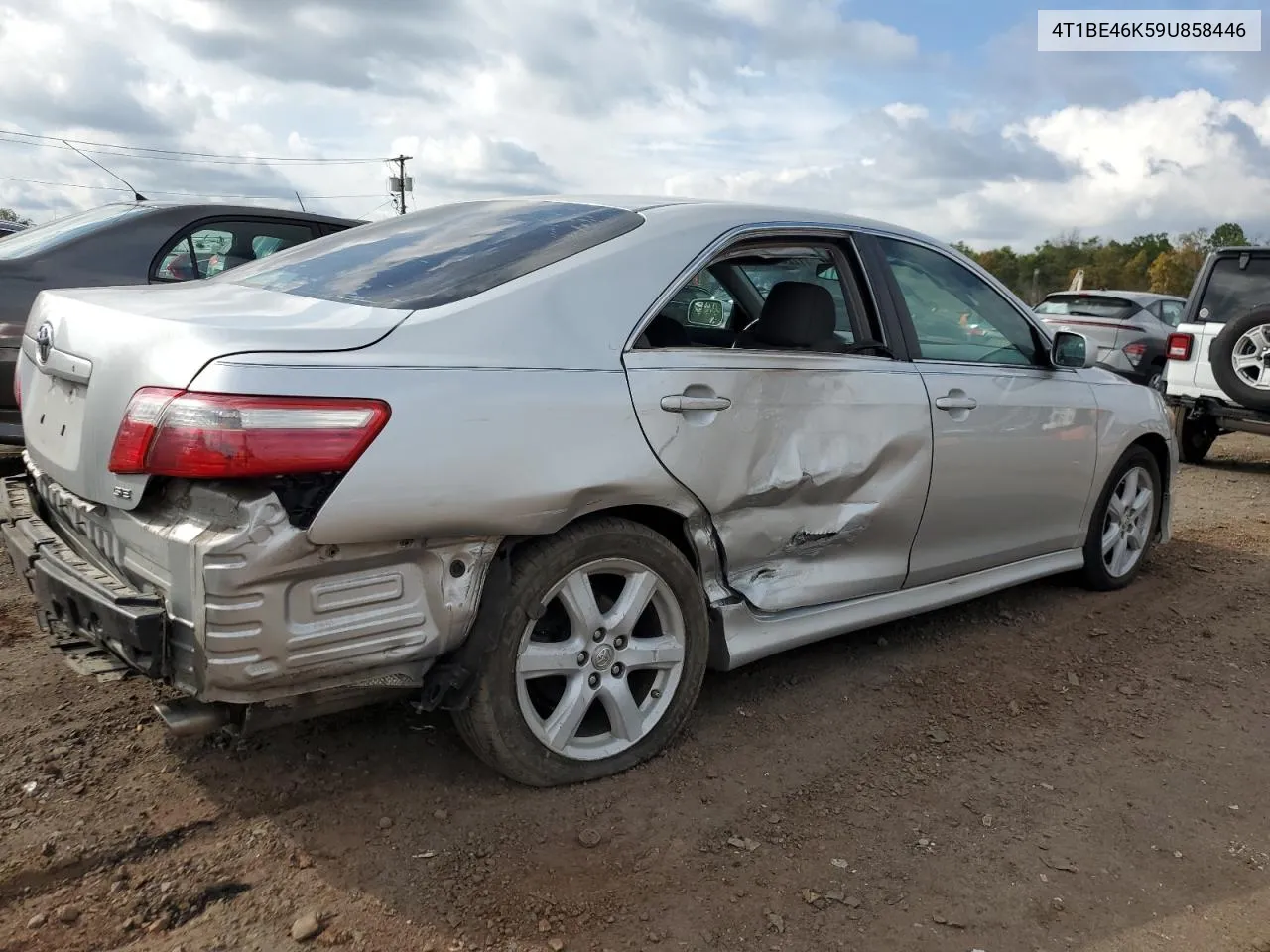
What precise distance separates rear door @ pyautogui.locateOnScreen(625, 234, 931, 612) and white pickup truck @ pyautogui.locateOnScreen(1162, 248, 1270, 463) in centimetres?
498

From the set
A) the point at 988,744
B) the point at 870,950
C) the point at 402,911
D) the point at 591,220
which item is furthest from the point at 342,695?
the point at 988,744

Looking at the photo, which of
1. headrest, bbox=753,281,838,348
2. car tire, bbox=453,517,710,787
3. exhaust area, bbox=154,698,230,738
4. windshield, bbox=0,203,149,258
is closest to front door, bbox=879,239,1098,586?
headrest, bbox=753,281,838,348

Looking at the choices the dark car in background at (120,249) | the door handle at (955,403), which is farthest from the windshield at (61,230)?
the door handle at (955,403)

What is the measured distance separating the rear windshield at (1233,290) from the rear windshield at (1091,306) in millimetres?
3904

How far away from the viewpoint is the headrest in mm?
3273

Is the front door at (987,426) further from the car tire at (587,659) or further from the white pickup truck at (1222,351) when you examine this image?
the white pickup truck at (1222,351)

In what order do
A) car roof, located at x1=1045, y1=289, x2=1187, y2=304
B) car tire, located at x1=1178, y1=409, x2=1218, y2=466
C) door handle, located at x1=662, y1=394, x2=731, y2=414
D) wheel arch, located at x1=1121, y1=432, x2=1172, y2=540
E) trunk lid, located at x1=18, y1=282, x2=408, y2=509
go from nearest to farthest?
1. trunk lid, located at x1=18, y1=282, x2=408, y2=509
2. door handle, located at x1=662, y1=394, x2=731, y2=414
3. wheel arch, located at x1=1121, y1=432, x2=1172, y2=540
4. car tire, located at x1=1178, y1=409, x2=1218, y2=466
5. car roof, located at x1=1045, y1=289, x2=1187, y2=304

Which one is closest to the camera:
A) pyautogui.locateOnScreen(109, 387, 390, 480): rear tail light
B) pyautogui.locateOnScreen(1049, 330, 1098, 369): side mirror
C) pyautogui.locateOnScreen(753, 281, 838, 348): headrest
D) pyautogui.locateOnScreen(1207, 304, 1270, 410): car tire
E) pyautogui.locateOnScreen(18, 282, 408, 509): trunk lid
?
pyautogui.locateOnScreen(109, 387, 390, 480): rear tail light

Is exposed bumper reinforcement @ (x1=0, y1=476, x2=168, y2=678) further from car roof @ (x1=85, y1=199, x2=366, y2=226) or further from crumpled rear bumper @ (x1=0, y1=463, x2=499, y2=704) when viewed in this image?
car roof @ (x1=85, y1=199, x2=366, y2=226)

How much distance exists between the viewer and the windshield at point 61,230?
5.51 m

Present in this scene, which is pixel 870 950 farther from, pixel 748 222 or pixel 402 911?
pixel 748 222

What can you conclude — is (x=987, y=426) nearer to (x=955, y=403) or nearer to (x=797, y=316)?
(x=955, y=403)

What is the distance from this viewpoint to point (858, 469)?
11.0 feet

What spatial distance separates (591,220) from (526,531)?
107cm
